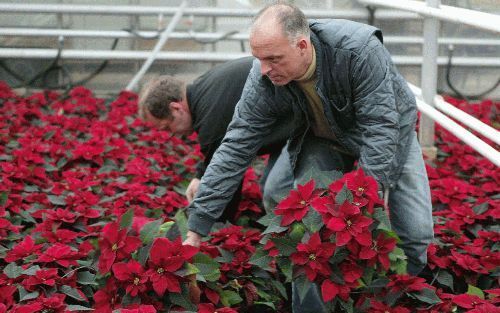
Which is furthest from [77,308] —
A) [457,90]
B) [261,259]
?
[457,90]

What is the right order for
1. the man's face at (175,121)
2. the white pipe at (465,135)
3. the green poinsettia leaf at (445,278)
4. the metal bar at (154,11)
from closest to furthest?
1. the green poinsettia leaf at (445,278)
2. the white pipe at (465,135)
3. the man's face at (175,121)
4. the metal bar at (154,11)

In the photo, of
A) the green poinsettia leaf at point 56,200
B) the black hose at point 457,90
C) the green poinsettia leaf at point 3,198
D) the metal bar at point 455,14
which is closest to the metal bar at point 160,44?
the metal bar at point 455,14

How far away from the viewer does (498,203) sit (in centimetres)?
371

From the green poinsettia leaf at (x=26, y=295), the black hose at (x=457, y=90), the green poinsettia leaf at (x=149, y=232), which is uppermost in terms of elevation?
the green poinsettia leaf at (x=149, y=232)

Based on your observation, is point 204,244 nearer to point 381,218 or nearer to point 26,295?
point 26,295

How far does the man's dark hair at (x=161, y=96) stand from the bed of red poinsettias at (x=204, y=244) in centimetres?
42

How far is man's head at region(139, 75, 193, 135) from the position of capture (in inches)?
146

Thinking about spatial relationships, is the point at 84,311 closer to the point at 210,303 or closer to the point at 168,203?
the point at 210,303

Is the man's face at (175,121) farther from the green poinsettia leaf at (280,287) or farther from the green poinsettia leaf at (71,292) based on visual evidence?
the green poinsettia leaf at (71,292)

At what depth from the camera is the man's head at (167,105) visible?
371cm

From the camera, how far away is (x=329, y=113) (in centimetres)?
300

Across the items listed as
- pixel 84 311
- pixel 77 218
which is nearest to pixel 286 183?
pixel 77 218

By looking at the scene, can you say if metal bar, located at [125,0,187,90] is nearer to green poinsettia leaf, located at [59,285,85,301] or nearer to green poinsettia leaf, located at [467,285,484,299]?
green poinsettia leaf, located at [59,285,85,301]

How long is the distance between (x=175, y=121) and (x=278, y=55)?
1.20 meters
